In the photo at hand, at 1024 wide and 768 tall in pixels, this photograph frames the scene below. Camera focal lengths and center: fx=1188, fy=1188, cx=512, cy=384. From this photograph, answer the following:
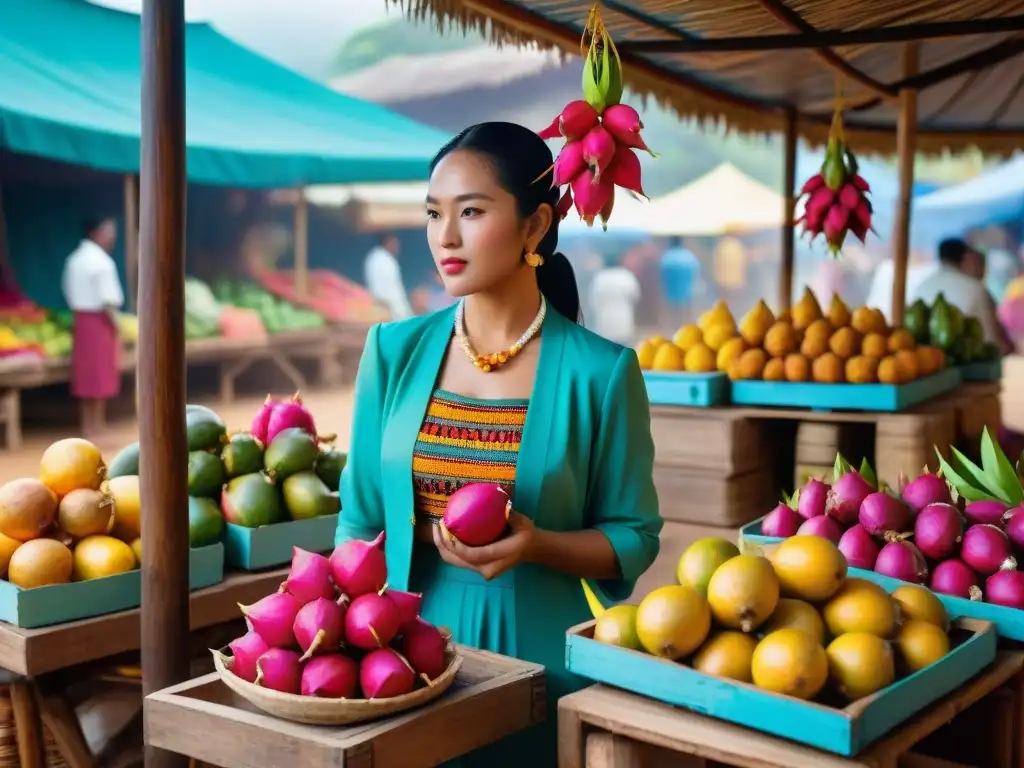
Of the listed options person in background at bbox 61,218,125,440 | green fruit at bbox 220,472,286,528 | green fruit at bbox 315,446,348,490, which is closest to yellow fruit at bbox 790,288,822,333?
green fruit at bbox 315,446,348,490

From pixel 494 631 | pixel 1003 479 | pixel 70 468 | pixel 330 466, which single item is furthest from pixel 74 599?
pixel 1003 479

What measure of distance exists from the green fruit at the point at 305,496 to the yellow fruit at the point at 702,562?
4.13 ft

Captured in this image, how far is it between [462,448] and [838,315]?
2.82 meters

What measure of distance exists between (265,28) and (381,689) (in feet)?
81.3

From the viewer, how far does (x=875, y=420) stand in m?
3.99

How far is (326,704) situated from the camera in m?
1.50

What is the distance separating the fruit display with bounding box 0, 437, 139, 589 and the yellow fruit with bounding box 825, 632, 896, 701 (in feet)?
5.04

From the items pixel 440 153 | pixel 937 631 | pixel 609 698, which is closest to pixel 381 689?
pixel 609 698

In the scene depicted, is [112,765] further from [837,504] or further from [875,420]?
[875,420]

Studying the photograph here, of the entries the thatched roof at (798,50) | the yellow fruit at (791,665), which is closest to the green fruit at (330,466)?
the thatched roof at (798,50)

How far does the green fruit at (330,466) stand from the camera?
2998mm

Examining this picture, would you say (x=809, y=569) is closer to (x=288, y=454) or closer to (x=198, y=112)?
(x=288, y=454)

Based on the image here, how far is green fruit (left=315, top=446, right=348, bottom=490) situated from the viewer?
2998 millimetres

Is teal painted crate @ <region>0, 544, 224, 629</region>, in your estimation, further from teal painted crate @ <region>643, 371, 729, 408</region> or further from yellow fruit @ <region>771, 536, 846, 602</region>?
teal painted crate @ <region>643, 371, 729, 408</region>
